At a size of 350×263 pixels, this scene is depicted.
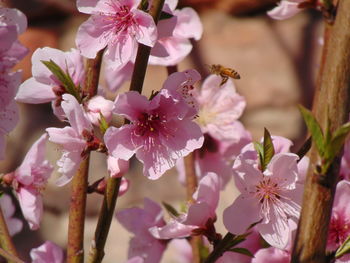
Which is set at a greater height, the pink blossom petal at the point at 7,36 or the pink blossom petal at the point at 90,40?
the pink blossom petal at the point at 90,40

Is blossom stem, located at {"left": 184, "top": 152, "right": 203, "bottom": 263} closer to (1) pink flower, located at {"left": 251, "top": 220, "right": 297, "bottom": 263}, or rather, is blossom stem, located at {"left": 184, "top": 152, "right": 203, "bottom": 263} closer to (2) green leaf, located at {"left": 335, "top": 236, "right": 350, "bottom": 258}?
(1) pink flower, located at {"left": 251, "top": 220, "right": 297, "bottom": 263}

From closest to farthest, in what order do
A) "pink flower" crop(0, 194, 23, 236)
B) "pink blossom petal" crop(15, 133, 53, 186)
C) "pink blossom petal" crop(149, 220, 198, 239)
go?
"pink blossom petal" crop(149, 220, 198, 239) < "pink blossom petal" crop(15, 133, 53, 186) < "pink flower" crop(0, 194, 23, 236)

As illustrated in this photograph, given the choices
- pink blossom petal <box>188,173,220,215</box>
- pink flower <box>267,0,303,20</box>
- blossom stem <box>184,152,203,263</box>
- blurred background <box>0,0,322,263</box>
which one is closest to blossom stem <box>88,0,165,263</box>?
pink blossom petal <box>188,173,220,215</box>

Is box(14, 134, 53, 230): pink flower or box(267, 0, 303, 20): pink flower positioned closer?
box(14, 134, 53, 230): pink flower

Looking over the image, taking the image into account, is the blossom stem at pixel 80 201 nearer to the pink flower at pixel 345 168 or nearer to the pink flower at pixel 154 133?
the pink flower at pixel 154 133

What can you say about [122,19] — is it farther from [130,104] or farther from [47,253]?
[47,253]

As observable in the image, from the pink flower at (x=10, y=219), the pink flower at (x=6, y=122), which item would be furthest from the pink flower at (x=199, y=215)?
the pink flower at (x=10, y=219)
